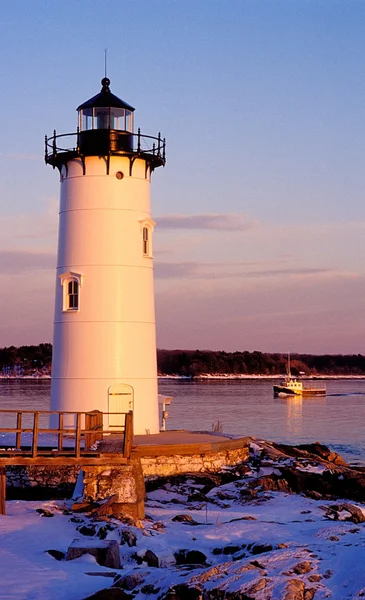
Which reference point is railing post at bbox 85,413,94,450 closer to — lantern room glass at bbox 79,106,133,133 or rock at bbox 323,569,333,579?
lantern room glass at bbox 79,106,133,133

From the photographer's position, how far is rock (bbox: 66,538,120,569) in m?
13.3

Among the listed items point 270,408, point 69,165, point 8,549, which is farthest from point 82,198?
point 270,408

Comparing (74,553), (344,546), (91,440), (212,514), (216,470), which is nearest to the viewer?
(344,546)

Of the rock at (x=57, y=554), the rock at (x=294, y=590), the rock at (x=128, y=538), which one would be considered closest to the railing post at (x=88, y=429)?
the rock at (x=128, y=538)

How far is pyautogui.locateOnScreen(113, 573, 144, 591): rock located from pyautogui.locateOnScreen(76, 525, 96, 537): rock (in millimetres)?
3511

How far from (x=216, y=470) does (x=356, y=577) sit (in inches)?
525

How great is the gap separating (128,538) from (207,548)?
47.3 inches

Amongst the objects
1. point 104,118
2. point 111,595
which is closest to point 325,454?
point 104,118

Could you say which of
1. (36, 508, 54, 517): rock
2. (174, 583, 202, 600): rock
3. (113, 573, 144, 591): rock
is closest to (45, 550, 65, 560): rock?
(113, 573, 144, 591): rock

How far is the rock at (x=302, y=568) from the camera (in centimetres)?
1118

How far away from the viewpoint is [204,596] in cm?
1095

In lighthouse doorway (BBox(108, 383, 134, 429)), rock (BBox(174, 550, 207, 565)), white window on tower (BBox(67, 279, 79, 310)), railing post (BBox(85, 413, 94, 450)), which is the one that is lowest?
rock (BBox(174, 550, 207, 565))

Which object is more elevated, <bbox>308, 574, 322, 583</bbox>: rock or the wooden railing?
the wooden railing

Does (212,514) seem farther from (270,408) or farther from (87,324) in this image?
(270,408)
